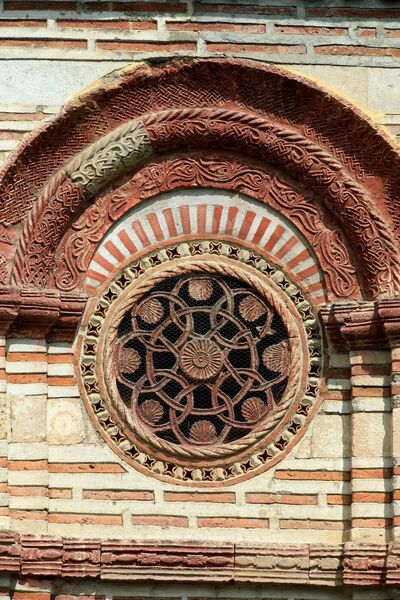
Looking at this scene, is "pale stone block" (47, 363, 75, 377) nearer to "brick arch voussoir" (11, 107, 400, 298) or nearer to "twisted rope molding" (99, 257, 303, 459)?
"twisted rope molding" (99, 257, 303, 459)

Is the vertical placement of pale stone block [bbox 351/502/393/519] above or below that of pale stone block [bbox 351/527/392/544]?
above

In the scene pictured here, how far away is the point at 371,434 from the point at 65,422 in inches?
75.9

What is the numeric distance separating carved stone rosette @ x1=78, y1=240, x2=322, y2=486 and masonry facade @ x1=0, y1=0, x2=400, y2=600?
0.6 inches

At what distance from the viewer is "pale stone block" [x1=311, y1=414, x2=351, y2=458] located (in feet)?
44.9

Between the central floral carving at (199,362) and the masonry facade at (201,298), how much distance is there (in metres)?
0.01

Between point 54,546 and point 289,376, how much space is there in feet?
6.10

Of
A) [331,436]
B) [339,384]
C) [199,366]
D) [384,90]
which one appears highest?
[384,90]

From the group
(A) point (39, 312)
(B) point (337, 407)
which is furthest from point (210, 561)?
(A) point (39, 312)

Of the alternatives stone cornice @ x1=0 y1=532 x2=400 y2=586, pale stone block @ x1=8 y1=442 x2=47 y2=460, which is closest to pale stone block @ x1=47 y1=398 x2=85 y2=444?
pale stone block @ x1=8 y1=442 x2=47 y2=460

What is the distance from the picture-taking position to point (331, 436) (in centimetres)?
1373

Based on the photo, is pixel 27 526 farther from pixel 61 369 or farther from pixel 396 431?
pixel 396 431

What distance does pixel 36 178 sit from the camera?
45.3 ft

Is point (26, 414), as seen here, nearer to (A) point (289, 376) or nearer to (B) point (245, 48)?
(A) point (289, 376)

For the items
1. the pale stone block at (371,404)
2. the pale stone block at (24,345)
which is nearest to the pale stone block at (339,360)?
the pale stone block at (371,404)
